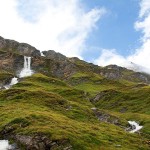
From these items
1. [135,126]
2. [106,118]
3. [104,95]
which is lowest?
[135,126]

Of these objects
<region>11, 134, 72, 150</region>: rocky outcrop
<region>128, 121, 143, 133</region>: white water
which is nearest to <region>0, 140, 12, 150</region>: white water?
<region>11, 134, 72, 150</region>: rocky outcrop

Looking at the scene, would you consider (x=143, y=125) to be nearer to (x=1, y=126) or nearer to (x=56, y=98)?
(x=56, y=98)

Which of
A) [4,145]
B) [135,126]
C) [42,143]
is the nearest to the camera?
[42,143]

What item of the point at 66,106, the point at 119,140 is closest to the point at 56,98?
the point at 66,106

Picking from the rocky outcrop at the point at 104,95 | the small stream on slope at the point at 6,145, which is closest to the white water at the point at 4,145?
the small stream on slope at the point at 6,145

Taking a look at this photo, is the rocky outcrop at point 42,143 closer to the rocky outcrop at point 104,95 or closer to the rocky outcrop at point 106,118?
the rocky outcrop at point 106,118

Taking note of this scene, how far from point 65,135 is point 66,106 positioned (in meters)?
44.0

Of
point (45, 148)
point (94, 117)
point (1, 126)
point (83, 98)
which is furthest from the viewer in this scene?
point (83, 98)

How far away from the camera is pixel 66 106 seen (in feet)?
422

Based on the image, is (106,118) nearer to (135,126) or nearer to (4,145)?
(135,126)

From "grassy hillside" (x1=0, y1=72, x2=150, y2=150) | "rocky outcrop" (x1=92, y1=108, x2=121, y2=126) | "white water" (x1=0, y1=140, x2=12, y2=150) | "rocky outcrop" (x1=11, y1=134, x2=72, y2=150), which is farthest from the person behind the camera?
"rocky outcrop" (x1=92, y1=108, x2=121, y2=126)

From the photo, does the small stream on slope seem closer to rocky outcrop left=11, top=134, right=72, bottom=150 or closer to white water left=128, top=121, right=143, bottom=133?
rocky outcrop left=11, top=134, right=72, bottom=150

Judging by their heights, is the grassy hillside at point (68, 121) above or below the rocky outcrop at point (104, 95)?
below

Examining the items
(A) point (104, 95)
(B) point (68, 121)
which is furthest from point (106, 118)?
(A) point (104, 95)
